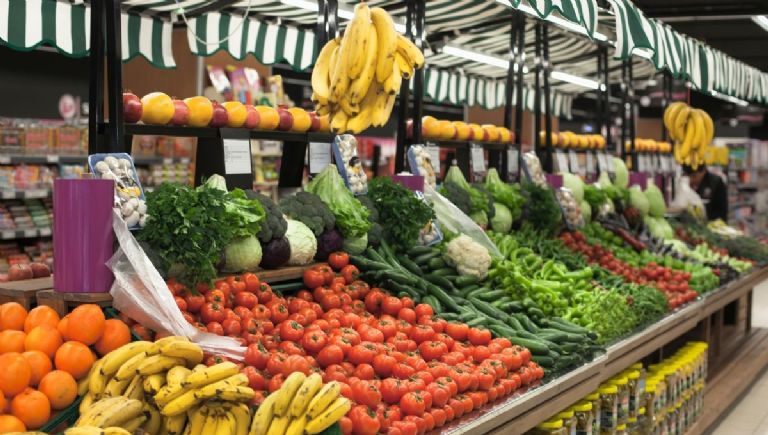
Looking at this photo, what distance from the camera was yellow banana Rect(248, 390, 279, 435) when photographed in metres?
2.57

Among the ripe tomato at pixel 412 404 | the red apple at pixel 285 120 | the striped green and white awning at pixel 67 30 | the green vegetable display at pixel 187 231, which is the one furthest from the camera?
the striped green and white awning at pixel 67 30

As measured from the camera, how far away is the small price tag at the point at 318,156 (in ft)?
15.6

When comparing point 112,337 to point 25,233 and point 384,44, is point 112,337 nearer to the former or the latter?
point 384,44

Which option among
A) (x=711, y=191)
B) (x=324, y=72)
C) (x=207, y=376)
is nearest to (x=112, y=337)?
(x=207, y=376)

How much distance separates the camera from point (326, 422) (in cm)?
258

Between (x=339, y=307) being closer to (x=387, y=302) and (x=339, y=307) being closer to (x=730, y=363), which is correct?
(x=387, y=302)

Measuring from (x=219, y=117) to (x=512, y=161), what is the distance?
333cm

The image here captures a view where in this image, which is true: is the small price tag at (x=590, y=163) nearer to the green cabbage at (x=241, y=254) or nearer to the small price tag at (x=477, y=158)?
the small price tag at (x=477, y=158)

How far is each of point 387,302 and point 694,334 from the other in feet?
13.6

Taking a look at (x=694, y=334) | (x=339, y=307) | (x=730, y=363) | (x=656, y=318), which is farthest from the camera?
(x=730, y=363)

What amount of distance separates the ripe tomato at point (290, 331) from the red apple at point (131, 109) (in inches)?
44.1

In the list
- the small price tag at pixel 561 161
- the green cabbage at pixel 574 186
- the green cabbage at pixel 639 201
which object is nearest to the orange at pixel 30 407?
the green cabbage at pixel 574 186

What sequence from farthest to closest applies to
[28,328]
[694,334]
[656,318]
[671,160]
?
[671,160] < [694,334] < [656,318] < [28,328]

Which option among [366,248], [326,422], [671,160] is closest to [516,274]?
[366,248]
